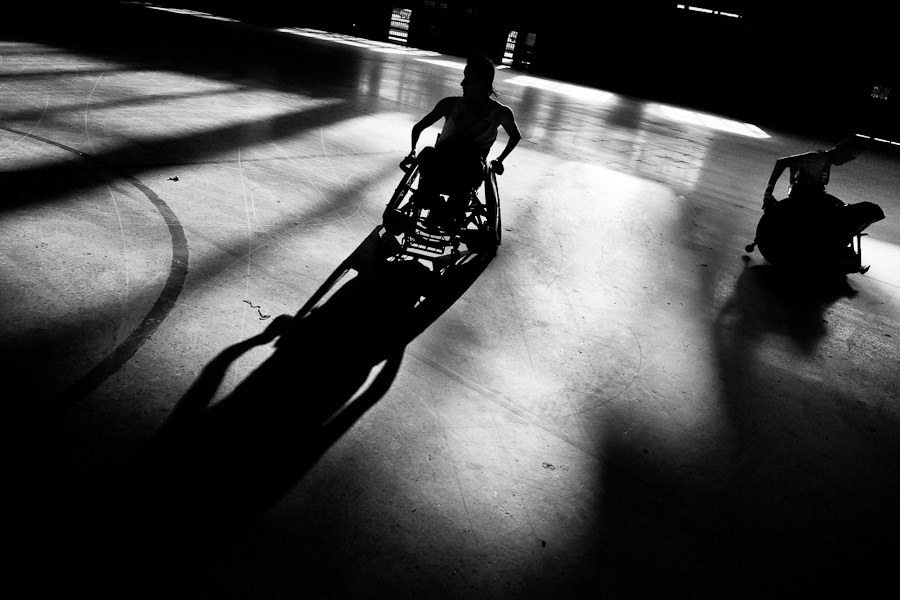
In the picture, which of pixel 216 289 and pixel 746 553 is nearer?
pixel 746 553

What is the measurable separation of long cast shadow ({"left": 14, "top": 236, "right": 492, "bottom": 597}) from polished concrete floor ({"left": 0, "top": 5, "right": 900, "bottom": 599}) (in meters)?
0.01

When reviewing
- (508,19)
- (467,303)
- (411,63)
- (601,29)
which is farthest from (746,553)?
(508,19)

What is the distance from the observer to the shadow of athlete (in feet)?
5.99

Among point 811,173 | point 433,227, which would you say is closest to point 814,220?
point 811,173

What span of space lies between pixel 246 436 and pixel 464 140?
2880 mm

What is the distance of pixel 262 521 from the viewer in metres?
1.99

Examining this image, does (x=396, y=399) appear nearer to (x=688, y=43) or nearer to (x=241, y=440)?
(x=241, y=440)

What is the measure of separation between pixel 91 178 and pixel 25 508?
377 centimetres

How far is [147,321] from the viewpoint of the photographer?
299 cm

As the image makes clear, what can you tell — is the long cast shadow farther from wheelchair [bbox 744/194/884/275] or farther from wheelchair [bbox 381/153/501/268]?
wheelchair [bbox 744/194/884/275]

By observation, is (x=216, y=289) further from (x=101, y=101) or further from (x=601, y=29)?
(x=601, y=29)

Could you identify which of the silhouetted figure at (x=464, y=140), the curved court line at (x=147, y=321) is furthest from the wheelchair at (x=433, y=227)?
the curved court line at (x=147, y=321)

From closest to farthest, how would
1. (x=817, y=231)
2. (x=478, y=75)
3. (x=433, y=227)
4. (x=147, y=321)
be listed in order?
(x=147, y=321) < (x=478, y=75) < (x=433, y=227) < (x=817, y=231)

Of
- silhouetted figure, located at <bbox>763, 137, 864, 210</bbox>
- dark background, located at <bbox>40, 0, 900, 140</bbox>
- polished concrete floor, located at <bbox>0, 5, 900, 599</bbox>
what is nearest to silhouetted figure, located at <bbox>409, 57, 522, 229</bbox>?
polished concrete floor, located at <bbox>0, 5, 900, 599</bbox>
